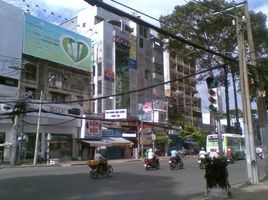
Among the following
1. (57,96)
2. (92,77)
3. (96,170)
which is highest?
(92,77)

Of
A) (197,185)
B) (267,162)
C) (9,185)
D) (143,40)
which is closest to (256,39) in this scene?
(267,162)

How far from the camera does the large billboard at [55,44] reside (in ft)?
141

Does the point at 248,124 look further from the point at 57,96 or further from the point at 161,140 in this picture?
the point at 161,140

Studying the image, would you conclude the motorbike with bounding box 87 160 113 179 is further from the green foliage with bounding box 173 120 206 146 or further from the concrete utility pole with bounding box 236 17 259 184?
the green foliage with bounding box 173 120 206 146

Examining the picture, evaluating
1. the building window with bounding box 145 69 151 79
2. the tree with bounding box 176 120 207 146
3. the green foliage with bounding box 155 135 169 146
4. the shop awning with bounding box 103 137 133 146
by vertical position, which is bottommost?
the shop awning with bounding box 103 137 133 146

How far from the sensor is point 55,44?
46281 mm

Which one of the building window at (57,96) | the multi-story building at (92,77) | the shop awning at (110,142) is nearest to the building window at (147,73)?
the multi-story building at (92,77)

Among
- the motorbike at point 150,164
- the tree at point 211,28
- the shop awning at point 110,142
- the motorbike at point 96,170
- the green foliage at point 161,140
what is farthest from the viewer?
the green foliage at point 161,140

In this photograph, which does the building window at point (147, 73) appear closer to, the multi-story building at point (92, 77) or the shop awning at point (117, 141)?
the multi-story building at point (92, 77)

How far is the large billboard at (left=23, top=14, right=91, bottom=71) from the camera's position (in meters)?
43.1

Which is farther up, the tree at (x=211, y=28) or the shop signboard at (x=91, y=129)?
the tree at (x=211, y=28)

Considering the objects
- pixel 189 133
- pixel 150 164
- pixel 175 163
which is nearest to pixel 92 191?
pixel 150 164

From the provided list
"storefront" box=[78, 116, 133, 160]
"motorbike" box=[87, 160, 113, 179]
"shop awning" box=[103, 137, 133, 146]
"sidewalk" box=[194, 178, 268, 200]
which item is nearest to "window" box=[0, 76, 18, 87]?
"storefront" box=[78, 116, 133, 160]

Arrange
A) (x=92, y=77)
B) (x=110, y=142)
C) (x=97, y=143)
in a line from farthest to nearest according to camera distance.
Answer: (x=92, y=77) < (x=110, y=142) < (x=97, y=143)
